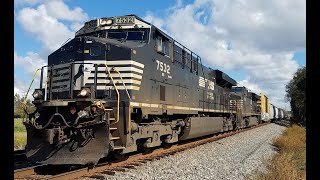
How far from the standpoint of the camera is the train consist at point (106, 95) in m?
7.54

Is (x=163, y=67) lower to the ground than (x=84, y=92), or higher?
higher

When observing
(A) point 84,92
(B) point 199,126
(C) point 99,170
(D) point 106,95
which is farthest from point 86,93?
(B) point 199,126

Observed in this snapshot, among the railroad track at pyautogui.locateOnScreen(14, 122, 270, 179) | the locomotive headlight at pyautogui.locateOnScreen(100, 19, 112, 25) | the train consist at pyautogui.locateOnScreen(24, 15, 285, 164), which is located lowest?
the railroad track at pyautogui.locateOnScreen(14, 122, 270, 179)

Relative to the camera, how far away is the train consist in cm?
754

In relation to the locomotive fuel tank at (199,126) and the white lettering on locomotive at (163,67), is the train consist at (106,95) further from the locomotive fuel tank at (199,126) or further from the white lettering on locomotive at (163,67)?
the locomotive fuel tank at (199,126)

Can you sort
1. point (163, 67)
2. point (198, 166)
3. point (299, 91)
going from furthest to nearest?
1. point (299, 91)
2. point (163, 67)
3. point (198, 166)

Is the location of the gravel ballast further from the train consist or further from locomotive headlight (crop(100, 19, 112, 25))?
locomotive headlight (crop(100, 19, 112, 25))

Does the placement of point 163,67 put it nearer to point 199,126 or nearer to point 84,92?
point 84,92

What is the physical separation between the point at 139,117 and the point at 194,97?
523 cm

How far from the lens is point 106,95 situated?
8352 millimetres

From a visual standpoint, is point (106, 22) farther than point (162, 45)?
No

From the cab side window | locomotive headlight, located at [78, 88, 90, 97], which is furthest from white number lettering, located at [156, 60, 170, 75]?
locomotive headlight, located at [78, 88, 90, 97]
